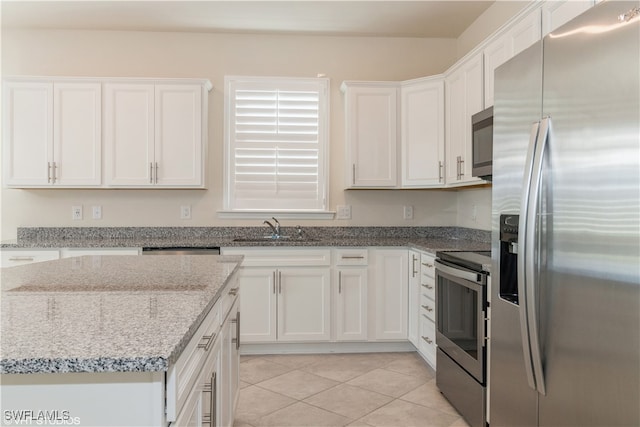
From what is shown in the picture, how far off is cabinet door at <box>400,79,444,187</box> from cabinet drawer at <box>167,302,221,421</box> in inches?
99.1

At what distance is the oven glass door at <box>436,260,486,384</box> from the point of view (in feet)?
7.31

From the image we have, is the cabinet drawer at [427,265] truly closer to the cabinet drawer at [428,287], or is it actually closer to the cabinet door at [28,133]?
the cabinet drawer at [428,287]

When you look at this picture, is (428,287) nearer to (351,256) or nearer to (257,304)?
(351,256)

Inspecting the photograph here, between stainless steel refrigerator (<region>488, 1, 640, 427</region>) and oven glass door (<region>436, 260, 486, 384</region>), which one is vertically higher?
stainless steel refrigerator (<region>488, 1, 640, 427</region>)

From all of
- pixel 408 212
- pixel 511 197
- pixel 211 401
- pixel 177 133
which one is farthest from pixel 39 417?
pixel 408 212

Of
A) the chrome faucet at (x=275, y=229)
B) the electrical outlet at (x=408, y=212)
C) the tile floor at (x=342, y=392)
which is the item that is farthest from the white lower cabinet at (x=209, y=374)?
the electrical outlet at (x=408, y=212)

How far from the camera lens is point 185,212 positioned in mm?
4023

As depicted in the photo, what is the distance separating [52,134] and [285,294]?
2303mm

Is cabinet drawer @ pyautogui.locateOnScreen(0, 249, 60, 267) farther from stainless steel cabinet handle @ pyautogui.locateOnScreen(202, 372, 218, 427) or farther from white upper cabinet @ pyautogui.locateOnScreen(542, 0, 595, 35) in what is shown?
white upper cabinet @ pyautogui.locateOnScreen(542, 0, 595, 35)

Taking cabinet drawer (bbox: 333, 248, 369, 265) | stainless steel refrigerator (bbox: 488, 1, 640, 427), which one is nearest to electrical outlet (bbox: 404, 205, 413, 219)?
cabinet drawer (bbox: 333, 248, 369, 265)

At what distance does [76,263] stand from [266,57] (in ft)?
8.84

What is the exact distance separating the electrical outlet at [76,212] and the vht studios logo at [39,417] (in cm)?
351

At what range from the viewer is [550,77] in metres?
1.53

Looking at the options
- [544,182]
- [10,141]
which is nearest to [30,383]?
[544,182]
